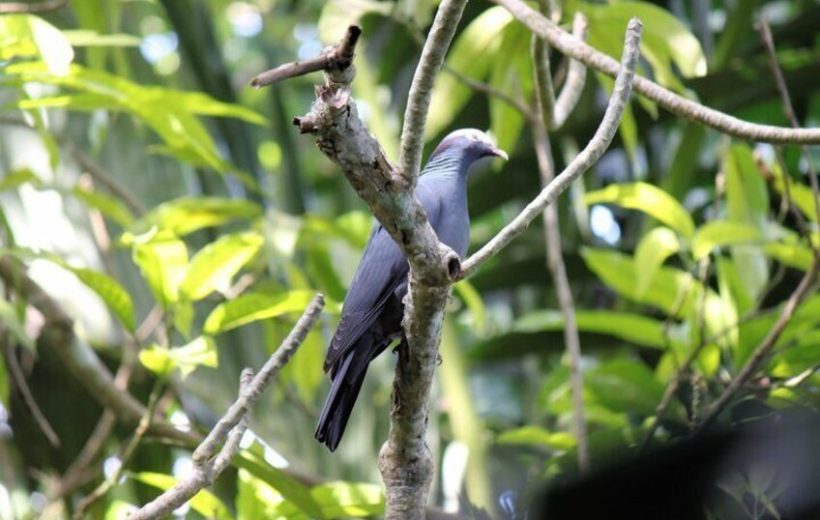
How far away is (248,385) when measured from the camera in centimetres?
291

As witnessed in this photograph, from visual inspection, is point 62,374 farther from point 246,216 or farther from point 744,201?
point 744,201

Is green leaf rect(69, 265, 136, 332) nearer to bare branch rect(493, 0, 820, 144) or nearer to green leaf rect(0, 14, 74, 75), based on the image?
green leaf rect(0, 14, 74, 75)

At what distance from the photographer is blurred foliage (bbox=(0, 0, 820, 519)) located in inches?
143

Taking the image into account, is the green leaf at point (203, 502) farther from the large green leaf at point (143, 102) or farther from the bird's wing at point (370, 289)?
the large green leaf at point (143, 102)

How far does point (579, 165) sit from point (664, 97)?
1.78 feet

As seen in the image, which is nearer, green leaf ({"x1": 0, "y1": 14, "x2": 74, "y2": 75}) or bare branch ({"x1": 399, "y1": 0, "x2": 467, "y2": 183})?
bare branch ({"x1": 399, "y1": 0, "x2": 467, "y2": 183})

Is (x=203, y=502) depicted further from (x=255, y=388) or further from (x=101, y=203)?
(x=101, y=203)

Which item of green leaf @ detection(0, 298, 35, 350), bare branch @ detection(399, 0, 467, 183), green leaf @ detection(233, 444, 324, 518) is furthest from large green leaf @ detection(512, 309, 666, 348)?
bare branch @ detection(399, 0, 467, 183)

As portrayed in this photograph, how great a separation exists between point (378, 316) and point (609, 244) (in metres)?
2.29

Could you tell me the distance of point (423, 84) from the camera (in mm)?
2508

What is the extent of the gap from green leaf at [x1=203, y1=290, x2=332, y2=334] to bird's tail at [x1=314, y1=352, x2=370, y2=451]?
0.67 feet

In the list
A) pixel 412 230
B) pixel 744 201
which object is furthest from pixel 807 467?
pixel 744 201

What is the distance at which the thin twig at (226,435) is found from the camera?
8.94 ft

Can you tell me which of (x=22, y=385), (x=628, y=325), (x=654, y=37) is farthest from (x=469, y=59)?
(x=22, y=385)
